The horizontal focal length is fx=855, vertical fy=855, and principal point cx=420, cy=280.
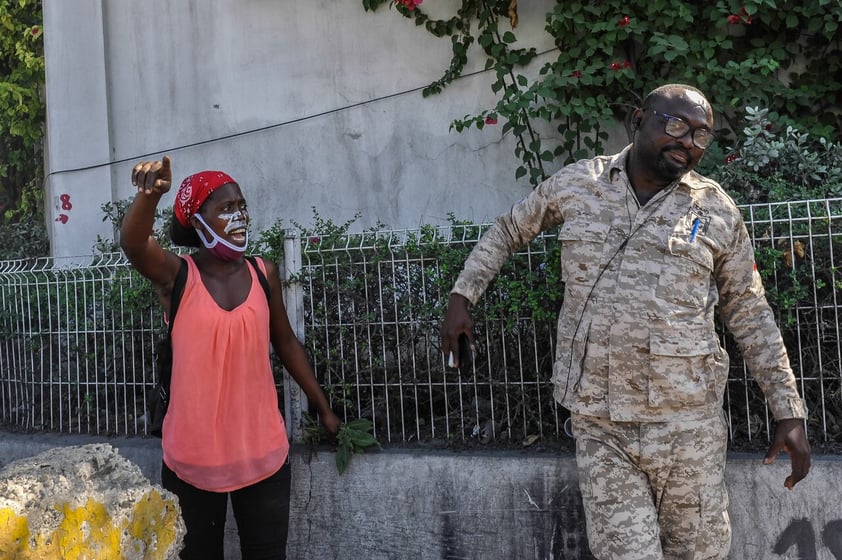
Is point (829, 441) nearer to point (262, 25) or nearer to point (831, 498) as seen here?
point (831, 498)

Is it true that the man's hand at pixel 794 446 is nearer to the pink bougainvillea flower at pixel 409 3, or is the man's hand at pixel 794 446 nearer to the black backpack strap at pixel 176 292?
the black backpack strap at pixel 176 292

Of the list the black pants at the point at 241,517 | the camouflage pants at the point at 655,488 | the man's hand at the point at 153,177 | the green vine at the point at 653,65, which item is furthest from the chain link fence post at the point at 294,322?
the green vine at the point at 653,65

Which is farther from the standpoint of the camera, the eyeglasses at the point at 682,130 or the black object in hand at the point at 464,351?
the black object in hand at the point at 464,351

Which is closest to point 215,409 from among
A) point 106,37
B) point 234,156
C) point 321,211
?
point 321,211

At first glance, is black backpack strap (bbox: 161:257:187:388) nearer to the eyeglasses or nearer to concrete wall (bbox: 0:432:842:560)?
concrete wall (bbox: 0:432:842:560)

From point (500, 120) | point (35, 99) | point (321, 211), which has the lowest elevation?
point (321, 211)

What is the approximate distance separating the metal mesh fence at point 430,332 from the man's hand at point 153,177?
4.86ft

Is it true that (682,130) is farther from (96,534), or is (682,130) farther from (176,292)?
(96,534)

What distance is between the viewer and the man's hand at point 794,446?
9.78 ft

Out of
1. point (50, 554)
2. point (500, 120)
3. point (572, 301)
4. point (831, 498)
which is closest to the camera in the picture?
point (50, 554)

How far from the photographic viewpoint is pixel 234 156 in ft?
22.5

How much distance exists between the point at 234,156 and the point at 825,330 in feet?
15.2

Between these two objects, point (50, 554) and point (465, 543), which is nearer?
point (50, 554)

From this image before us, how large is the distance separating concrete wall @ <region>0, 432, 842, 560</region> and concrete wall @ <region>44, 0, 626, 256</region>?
2573 millimetres
